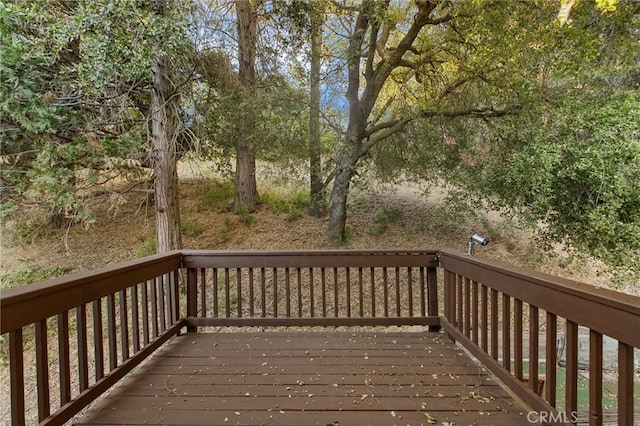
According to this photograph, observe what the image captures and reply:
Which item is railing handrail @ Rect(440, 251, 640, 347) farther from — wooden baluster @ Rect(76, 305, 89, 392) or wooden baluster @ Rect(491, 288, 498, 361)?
wooden baluster @ Rect(76, 305, 89, 392)

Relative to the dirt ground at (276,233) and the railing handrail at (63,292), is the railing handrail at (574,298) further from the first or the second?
the dirt ground at (276,233)

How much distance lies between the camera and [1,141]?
480 centimetres

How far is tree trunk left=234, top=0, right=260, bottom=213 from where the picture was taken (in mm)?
6234

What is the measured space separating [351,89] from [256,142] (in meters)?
2.26

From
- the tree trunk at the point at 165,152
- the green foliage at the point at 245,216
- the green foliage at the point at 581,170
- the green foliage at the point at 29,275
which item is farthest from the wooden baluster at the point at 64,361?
the green foliage at the point at 245,216

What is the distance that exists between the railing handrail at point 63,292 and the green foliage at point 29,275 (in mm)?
5071

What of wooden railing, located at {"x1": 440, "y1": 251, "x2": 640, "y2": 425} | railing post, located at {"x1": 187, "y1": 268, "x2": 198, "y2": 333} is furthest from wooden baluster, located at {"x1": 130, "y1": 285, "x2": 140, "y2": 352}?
wooden railing, located at {"x1": 440, "y1": 251, "x2": 640, "y2": 425}

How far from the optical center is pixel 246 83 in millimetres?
6602

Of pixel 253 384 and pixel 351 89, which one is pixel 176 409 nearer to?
pixel 253 384

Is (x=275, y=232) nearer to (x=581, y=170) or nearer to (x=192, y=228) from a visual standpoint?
(x=192, y=228)

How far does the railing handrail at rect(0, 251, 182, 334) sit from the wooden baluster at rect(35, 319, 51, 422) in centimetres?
6

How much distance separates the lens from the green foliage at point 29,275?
5.80 metres

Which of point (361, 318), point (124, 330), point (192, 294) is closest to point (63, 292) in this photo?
point (124, 330)

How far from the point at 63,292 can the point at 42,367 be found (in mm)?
360
